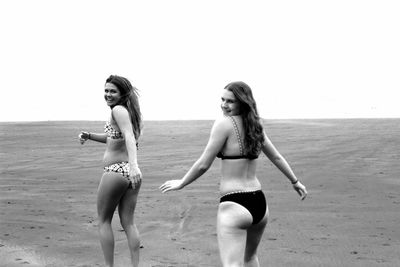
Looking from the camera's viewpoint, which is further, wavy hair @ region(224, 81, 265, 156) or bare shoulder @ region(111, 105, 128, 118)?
bare shoulder @ region(111, 105, 128, 118)

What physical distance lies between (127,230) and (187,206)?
5.29 metres

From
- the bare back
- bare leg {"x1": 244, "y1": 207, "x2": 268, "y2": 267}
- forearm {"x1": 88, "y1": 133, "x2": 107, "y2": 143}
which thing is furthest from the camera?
forearm {"x1": 88, "y1": 133, "x2": 107, "y2": 143}

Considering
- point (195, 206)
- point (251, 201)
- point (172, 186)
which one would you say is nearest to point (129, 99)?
point (172, 186)

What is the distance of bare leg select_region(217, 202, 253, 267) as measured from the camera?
5.87 meters

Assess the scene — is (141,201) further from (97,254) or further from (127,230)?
(127,230)

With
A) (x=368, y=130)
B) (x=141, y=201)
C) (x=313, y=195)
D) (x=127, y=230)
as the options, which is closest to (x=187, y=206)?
(x=141, y=201)

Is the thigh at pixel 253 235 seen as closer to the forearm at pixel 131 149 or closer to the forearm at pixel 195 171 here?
the forearm at pixel 195 171

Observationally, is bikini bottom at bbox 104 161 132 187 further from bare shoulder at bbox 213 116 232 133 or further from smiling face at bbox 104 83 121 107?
bare shoulder at bbox 213 116 232 133

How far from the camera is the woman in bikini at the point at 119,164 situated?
24.3ft

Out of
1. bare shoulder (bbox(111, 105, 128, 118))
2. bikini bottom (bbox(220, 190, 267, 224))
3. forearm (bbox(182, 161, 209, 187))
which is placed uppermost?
bare shoulder (bbox(111, 105, 128, 118))

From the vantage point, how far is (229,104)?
6.02 m

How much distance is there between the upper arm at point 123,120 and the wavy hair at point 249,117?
5.30ft

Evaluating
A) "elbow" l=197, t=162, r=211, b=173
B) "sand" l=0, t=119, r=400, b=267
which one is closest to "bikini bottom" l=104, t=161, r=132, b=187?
"elbow" l=197, t=162, r=211, b=173

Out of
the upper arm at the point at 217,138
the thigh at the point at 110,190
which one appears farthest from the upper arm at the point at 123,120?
the upper arm at the point at 217,138
